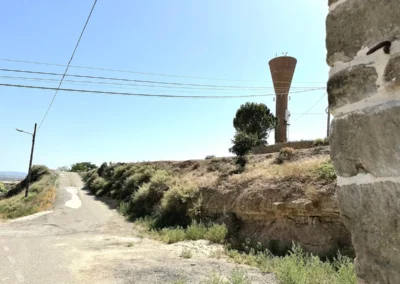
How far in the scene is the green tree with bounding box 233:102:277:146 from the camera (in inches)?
1767

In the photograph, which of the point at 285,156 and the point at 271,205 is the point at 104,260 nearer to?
the point at 271,205

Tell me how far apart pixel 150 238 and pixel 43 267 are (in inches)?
227

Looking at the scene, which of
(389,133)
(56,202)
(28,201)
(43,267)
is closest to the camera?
(389,133)

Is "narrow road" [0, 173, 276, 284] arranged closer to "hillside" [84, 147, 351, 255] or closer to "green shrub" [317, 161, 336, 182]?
"hillside" [84, 147, 351, 255]

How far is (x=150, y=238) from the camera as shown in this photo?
14.2m

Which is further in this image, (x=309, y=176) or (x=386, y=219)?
(x=309, y=176)

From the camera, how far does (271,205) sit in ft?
41.7

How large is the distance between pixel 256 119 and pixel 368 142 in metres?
44.4

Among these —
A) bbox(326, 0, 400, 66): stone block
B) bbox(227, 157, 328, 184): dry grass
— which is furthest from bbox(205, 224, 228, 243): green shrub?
bbox(326, 0, 400, 66): stone block

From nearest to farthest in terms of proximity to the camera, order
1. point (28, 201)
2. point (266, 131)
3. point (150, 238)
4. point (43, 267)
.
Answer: point (43, 267) → point (150, 238) → point (28, 201) → point (266, 131)

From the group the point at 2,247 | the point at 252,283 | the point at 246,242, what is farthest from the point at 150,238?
the point at 252,283

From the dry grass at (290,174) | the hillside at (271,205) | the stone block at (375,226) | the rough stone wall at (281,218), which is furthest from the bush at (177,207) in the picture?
the stone block at (375,226)

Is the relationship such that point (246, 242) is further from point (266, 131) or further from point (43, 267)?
point (266, 131)

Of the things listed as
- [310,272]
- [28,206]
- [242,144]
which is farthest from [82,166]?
[310,272]
